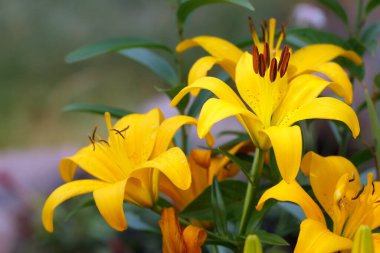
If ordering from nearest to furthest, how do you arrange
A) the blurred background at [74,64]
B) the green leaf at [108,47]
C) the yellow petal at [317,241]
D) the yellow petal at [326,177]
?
the yellow petal at [317,241] < the yellow petal at [326,177] < the green leaf at [108,47] < the blurred background at [74,64]

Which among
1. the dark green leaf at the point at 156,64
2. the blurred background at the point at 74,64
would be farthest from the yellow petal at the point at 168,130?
the blurred background at the point at 74,64

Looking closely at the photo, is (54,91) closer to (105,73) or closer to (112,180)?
(105,73)

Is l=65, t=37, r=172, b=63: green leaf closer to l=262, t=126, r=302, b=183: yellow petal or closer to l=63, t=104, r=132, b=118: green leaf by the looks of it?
l=63, t=104, r=132, b=118: green leaf

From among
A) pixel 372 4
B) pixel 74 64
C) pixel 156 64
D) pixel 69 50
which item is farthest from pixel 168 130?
pixel 69 50

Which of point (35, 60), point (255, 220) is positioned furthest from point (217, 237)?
point (35, 60)

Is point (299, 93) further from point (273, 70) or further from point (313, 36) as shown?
point (313, 36)

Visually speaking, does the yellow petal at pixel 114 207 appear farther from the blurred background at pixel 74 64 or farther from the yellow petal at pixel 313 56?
the blurred background at pixel 74 64

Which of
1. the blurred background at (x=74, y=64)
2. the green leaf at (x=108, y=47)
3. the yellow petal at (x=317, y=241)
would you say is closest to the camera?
the yellow petal at (x=317, y=241)
